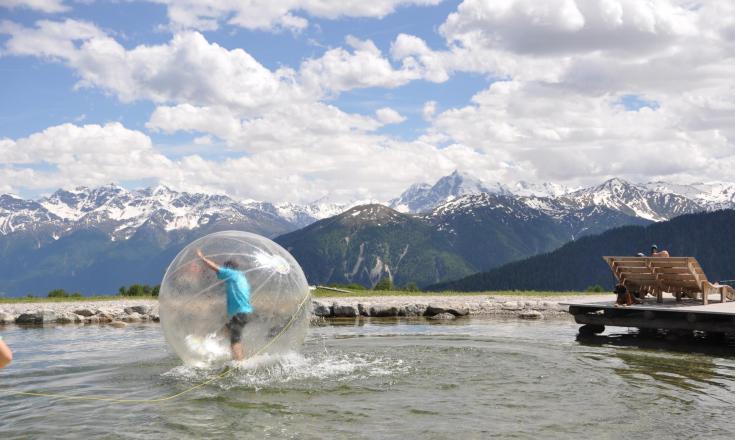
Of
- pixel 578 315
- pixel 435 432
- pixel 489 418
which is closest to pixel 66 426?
pixel 435 432

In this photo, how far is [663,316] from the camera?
73.8 feet

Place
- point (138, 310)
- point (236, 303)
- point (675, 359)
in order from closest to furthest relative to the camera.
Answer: point (236, 303), point (675, 359), point (138, 310)

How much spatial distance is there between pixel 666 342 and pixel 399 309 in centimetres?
1266

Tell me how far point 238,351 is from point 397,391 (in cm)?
353

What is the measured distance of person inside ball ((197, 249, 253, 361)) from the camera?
14.0 m

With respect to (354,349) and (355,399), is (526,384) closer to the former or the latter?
(355,399)

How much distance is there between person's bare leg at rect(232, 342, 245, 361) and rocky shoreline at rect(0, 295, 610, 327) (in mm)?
16031

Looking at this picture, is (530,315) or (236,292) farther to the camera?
(530,315)

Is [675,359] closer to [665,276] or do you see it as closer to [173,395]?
[665,276]

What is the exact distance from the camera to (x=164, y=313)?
14711mm

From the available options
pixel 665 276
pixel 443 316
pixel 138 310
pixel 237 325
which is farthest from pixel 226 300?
pixel 138 310

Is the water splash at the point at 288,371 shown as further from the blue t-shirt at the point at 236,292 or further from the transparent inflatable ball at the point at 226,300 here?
the blue t-shirt at the point at 236,292

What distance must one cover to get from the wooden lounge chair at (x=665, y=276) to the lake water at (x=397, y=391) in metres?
2.70

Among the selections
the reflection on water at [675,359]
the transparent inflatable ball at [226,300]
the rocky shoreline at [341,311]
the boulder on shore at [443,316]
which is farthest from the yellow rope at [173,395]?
the boulder on shore at [443,316]
